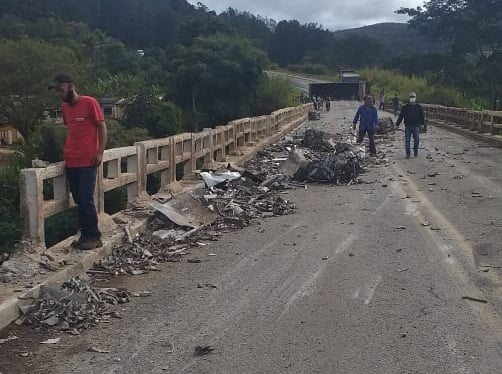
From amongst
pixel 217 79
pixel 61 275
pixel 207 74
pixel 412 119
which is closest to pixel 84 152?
pixel 61 275

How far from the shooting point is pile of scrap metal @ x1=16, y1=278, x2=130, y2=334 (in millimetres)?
5395

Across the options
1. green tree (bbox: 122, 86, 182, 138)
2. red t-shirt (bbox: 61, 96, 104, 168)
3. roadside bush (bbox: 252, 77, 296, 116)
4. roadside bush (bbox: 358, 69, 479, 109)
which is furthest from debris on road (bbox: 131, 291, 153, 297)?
roadside bush (bbox: 252, 77, 296, 116)

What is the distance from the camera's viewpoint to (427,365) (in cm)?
448

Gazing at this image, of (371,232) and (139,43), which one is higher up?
(139,43)

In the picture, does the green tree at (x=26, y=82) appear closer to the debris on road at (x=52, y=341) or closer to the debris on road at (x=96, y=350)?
the debris on road at (x=52, y=341)

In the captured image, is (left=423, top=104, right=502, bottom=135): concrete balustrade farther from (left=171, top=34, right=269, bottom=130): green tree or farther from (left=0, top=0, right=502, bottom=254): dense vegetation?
(left=171, top=34, right=269, bottom=130): green tree

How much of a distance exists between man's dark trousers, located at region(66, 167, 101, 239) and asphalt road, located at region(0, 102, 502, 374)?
0.89m

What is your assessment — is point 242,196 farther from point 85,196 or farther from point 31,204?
point 31,204

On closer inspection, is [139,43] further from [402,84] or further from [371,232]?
[371,232]

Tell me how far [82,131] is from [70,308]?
88.1 inches

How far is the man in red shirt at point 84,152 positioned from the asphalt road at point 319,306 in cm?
91

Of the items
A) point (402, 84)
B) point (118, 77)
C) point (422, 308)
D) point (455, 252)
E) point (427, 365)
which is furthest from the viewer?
point (402, 84)

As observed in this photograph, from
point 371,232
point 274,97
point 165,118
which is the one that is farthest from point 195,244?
point 274,97

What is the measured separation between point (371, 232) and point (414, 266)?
1.84 meters
